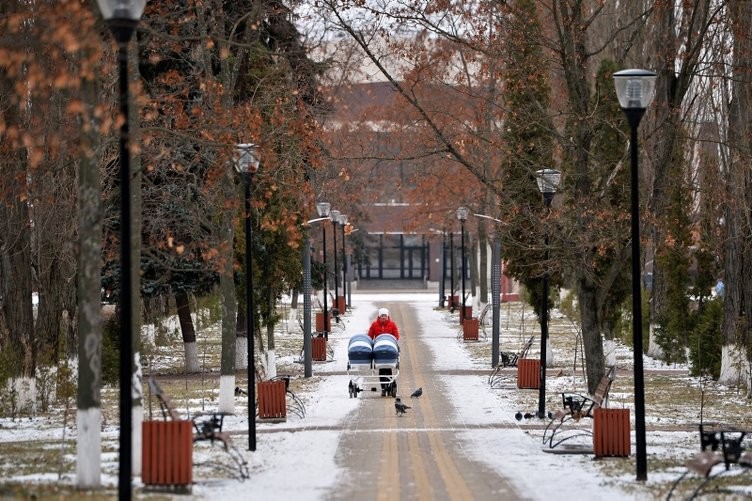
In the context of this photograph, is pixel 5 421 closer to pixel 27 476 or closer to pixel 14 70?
pixel 27 476

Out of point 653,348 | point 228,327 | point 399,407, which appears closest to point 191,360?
point 228,327

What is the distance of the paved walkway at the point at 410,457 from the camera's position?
49.0ft

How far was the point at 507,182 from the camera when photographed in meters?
38.2

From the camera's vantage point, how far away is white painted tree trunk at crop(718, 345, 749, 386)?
30.1m

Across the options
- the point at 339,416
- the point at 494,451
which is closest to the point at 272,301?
the point at 339,416

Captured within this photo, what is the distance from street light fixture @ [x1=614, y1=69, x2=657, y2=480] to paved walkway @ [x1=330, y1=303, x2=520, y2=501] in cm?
161

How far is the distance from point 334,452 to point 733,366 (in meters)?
14.4

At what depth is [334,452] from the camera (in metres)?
18.9

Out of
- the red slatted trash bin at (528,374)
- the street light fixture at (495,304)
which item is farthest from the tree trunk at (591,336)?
the street light fixture at (495,304)

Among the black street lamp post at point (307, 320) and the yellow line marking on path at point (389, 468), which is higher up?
the black street lamp post at point (307, 320)

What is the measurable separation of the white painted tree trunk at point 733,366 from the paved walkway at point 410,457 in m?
6.50

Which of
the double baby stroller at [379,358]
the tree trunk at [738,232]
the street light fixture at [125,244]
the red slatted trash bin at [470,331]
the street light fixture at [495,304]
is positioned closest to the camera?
the street light fixture at [125,244]

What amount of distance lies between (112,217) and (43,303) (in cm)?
295

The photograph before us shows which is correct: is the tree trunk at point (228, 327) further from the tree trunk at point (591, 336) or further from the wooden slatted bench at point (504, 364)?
the wooden slatted bench at point (504, 364)
